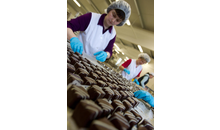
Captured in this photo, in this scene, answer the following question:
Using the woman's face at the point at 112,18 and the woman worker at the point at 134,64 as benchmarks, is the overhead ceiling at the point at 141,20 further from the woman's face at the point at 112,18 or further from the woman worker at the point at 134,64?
the woman's face at the point at 112,18

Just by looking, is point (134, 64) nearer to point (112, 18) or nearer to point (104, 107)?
point (112, 18)

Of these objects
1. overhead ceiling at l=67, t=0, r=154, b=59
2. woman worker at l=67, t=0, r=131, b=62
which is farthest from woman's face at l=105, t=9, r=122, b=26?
overhead ceiling at l=67, t=0, r=154, b=59

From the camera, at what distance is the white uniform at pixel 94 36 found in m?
2.13

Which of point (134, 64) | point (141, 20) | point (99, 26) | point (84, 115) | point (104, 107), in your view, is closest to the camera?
point (84, 115)

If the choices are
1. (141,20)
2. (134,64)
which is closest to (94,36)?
(134,64)

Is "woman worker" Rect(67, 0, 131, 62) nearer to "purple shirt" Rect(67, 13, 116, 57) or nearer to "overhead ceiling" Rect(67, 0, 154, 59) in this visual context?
"purple shirt" Rect(67, 13, 116, 57)

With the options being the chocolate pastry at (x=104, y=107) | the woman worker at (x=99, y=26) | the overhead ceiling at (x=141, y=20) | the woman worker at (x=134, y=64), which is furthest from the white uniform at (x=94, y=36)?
the overhead ceiling at (x=141, y=20)

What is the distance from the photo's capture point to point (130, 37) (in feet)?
24.3

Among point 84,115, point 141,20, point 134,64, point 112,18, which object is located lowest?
point 84,115

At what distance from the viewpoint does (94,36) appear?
2225mm

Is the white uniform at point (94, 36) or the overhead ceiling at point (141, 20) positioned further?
the overhead ceiling at point (141, 20)
